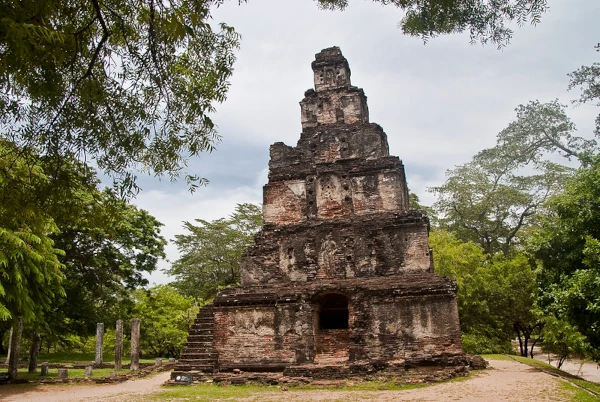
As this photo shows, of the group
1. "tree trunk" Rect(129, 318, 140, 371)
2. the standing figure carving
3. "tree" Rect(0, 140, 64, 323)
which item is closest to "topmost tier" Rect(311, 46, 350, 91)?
the standing figure carving

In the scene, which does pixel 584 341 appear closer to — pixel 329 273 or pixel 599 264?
pixel 599 264

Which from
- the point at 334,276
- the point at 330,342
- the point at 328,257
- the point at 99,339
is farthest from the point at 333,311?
the point at 99,339

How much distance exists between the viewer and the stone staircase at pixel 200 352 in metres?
14.6

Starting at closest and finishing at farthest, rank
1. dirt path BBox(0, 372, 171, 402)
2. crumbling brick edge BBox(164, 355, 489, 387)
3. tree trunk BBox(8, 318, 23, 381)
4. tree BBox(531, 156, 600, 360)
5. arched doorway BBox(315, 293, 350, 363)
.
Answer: tree BBox(531, 156, 600, 360) < dirt path BBox(0, 372, 171, 402) < crumbling brick edge BBox(164, 355, 489, 387) < arched doorway BBox(315, 293, 350, 363) < tree trunk BBox(8, 318, 23, 381)

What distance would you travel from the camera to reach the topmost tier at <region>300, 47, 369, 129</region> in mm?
19797

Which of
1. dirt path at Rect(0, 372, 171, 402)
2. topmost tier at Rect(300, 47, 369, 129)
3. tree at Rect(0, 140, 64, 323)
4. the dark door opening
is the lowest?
dirt path at Rect(0, 372, 171, 402)

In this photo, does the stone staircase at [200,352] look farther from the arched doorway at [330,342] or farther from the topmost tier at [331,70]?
the topmost tier at [331,70]

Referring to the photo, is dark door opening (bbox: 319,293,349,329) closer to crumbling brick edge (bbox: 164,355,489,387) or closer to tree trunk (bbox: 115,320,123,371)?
crumbling brick edge (bbox: 164,355,489,387)

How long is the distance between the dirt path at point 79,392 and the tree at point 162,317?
10405mm

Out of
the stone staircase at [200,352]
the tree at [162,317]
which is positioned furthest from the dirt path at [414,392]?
the tree at [162,317]

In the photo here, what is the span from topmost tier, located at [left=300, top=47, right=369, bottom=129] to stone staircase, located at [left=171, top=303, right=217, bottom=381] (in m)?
8.81

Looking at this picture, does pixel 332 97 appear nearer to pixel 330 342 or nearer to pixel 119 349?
pixel 330 342

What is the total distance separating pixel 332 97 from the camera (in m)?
20.1

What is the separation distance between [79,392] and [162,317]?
1315cm
